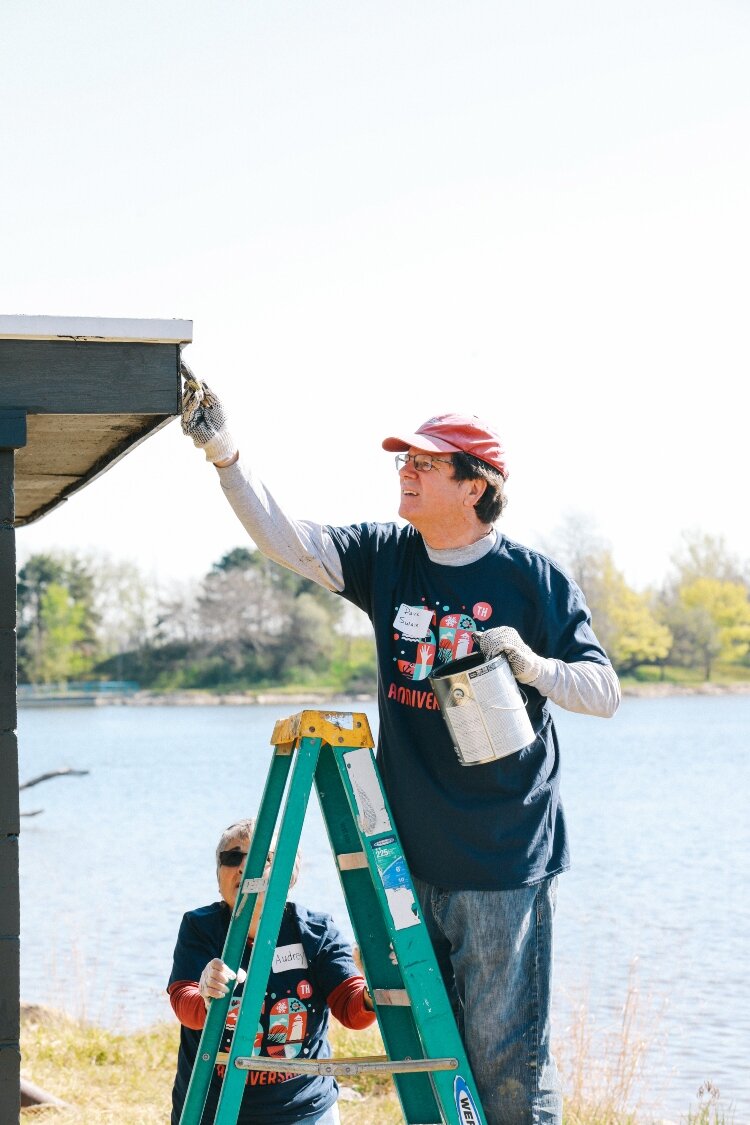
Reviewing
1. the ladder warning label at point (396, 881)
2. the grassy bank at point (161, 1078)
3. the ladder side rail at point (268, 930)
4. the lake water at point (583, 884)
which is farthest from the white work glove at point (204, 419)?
the lake water at point (583, 884)

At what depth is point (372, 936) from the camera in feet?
9.45

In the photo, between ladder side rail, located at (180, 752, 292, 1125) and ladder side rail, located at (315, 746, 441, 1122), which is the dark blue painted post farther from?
ladder side rail, located at (315, 746, 441, 1122)

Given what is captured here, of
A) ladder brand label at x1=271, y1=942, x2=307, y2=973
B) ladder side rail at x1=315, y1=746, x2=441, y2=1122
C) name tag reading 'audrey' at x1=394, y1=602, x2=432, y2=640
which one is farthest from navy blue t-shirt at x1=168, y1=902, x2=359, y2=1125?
name tag reading 'audrey' at x1=394, y1=602, x2=432, y2=640

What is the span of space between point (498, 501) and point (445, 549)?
0.17 m

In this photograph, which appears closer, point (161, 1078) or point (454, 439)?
point (454, 439)

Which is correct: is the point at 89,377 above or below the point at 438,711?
above

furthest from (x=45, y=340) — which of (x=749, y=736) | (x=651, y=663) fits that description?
(x=651, y=663)

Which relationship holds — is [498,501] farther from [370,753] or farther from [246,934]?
[246,934]

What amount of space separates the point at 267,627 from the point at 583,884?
47717 mm

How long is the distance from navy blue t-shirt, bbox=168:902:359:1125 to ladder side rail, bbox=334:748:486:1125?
0.41 m

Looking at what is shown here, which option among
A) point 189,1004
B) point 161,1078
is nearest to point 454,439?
point 189,1004

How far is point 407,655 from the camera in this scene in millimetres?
3059

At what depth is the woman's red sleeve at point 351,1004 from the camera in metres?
3.13

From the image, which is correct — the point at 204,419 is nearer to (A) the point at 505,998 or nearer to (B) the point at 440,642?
(B) the point at 440,642
